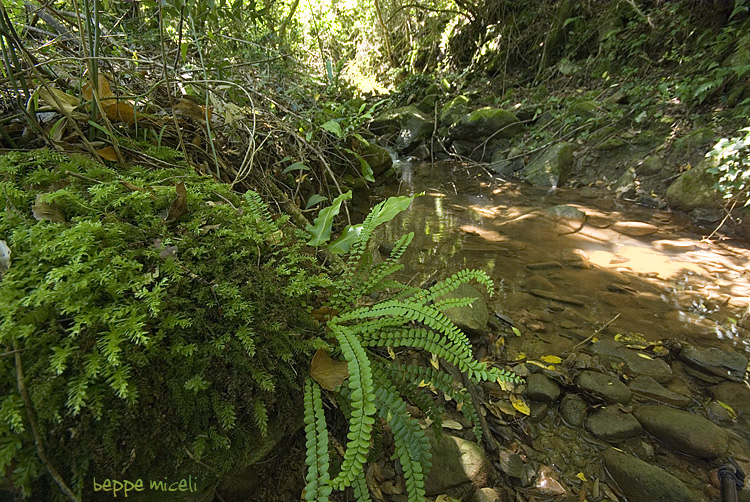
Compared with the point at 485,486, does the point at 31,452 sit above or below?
above

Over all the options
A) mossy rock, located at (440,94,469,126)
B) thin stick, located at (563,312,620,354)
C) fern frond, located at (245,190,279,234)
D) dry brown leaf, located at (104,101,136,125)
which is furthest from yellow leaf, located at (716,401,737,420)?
mossy rock, located at (440,94,469,126)

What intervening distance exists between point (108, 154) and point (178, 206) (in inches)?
27.1

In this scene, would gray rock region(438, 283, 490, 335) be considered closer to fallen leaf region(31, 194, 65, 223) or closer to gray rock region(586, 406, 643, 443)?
gray rock region(586, 406, 643, 443)

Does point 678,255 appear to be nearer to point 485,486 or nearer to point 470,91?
point 485,486

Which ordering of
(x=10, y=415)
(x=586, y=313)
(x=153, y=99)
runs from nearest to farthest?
1. (x=10, y=415)
2. (x=153, y=99)
3. (x=586, y=313)

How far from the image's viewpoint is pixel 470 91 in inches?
390

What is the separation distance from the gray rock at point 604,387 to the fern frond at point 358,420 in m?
1.49

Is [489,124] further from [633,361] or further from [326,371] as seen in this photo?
[326,371]

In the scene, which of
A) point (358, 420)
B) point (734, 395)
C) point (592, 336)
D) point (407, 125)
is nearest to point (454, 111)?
point (407, 125)

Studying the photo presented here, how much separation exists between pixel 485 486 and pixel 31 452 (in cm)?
137

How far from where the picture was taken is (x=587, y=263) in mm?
3207

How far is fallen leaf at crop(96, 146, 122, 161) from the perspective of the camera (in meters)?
1.59

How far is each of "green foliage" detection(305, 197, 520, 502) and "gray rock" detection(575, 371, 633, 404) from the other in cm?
84

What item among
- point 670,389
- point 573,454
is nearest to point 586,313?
point 670,389
